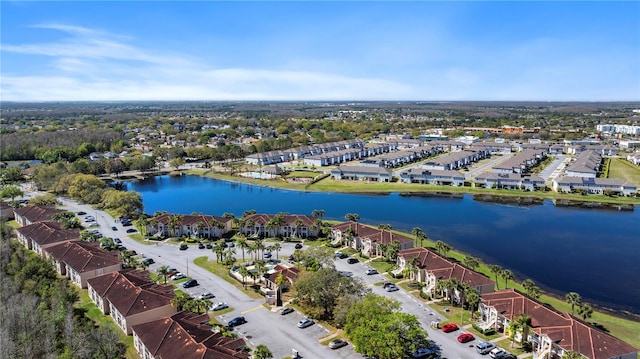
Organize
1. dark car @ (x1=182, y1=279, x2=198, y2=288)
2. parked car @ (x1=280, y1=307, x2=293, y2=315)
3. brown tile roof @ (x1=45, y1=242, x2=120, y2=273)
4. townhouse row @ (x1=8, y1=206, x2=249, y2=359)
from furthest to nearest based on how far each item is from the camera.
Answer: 1. brown tile roof @ (x1=45, y1=242, x2=120, y2=273)
2. dark car @ (x1=182, y1=279, x2=198, y2=288)
3. parked car @ (x1=280, y1=307, x2=293, y2=315)
4. townhouse row @ (x1=8, y1=206, x2=249, y2=359)

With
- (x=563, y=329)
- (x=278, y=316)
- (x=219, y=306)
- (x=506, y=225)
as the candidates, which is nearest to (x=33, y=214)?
(x=219, y=306)

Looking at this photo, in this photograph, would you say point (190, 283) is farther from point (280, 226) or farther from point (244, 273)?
point (280, 226)


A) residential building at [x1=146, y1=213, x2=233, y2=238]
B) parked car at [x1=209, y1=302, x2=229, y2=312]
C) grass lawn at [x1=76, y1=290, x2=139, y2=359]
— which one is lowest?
grass lawn at [x1=76, y1=290, x2=139, y2=359]

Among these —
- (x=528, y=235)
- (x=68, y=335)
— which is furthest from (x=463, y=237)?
(x=68, y=335)

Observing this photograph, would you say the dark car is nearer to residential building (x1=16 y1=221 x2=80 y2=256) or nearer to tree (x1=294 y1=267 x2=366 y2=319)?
tree (x1=294 y1=267 x2=366 y2=319)

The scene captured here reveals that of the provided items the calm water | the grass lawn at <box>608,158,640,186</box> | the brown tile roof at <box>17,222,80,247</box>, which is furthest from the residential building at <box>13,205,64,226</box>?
the grass lawn at <box>608,158,640,186</box>

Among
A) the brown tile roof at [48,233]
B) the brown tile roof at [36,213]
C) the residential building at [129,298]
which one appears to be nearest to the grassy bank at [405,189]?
the brown tile roof at [36,213]

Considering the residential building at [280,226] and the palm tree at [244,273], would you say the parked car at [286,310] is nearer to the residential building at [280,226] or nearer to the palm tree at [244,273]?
the palm tree at [244,273]

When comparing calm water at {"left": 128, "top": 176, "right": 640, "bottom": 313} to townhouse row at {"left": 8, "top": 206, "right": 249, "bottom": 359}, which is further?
calm water at {"left": 128, "top": 176, "right": 640, "bottom": 313}
